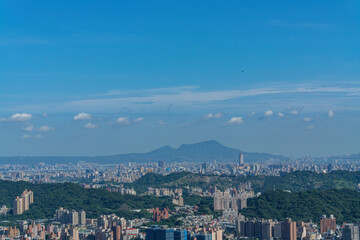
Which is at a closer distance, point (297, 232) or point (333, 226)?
point (297, 232)

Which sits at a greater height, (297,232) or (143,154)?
(143,154)

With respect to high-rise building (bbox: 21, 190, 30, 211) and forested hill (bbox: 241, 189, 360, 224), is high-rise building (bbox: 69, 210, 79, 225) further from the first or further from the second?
forested hill (bbox: 241, 189, 360, 224)

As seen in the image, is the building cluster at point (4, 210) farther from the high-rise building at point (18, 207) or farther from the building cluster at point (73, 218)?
the building cluster at point (73, 218)

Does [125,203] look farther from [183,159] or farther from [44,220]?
[183,159]

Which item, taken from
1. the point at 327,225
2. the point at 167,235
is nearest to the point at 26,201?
the point at 167,235

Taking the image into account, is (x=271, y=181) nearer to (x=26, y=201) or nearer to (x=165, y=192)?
(x=165, y=192)

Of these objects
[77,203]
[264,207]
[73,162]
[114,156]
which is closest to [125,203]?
[77,203]

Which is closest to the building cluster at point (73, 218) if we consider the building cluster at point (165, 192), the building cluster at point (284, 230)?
the building cluster at point (284, 230)
